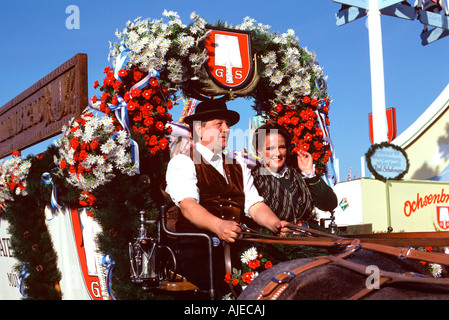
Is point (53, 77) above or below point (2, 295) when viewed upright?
above

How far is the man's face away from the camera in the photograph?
4.07 meters

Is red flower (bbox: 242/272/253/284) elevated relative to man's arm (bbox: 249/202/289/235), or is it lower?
lower

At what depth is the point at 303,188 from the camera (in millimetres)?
5074

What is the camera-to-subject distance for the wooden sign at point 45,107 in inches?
204

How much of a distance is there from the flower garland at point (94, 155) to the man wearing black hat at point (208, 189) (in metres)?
0.64

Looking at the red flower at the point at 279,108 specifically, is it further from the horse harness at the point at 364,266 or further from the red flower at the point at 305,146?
the horse harness at the point at 364,266

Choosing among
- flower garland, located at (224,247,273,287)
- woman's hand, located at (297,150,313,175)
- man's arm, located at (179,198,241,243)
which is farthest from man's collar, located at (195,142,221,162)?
woman's hand, located at (297,150,313,175)

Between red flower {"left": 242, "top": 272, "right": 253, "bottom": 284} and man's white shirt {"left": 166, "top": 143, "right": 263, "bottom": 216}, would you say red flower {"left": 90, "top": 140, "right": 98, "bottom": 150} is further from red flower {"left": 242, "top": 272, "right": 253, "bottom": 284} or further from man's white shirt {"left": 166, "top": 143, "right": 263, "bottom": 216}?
red flower {"left": 242, "top": 272, "right": 253, "bottom": 284}

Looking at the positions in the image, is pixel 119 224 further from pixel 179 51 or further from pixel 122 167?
pixel 179 51

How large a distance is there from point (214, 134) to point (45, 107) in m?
2.89

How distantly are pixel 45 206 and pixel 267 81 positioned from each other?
283 cm

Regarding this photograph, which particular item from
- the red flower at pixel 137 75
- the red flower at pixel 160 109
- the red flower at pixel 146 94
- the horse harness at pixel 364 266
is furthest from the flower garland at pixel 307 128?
the horse harness at pixel 364 266

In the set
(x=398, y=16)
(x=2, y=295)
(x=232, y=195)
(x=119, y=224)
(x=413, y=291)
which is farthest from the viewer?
(x=398, y=16)
